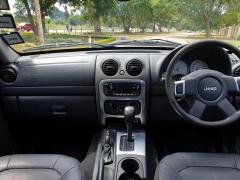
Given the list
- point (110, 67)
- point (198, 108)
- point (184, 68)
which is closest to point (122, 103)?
point (110, 67)

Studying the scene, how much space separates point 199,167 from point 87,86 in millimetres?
1159

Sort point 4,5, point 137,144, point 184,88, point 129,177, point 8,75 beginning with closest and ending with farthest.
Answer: point 184,88
point 129,177
point 137,144
point 4,5
point 8,75

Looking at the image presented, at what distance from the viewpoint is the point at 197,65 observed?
7.66ft

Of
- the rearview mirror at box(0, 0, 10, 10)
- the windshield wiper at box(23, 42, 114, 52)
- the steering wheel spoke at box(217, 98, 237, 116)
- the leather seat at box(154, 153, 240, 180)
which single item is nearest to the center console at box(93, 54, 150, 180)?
the windshield wiper at box(23, 42, 114, 52)

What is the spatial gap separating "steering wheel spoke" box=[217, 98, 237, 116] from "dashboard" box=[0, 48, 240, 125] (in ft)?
1.48

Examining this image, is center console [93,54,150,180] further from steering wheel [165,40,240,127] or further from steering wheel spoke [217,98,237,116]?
steering wheel spoke [217,98,237,116]

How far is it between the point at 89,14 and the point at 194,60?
A: 115cm

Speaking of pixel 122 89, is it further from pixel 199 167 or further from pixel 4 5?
pixel 4 5

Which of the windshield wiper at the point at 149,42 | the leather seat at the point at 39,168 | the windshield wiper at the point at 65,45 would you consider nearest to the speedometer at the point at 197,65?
the windshield wiper at the point at 149,42

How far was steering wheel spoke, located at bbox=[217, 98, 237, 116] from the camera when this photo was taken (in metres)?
2.10

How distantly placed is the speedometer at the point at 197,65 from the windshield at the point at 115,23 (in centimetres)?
27

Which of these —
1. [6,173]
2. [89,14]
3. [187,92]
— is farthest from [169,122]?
[6,173]

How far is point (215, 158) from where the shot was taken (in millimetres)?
2184

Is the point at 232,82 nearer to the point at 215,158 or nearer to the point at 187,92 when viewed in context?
the point at 187,92
